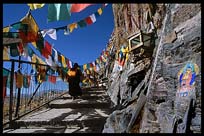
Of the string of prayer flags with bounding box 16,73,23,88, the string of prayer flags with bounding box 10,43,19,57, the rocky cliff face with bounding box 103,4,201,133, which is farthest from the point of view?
the string of prayer flags with bounding box 16,73,23,88

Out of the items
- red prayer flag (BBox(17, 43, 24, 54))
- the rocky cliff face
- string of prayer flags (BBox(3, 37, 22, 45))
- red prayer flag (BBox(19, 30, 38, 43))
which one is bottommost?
the rocky cliff face

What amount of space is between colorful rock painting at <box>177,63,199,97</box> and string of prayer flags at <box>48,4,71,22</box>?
7.84 ft

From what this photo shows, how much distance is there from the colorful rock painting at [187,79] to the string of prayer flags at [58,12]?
2389mm

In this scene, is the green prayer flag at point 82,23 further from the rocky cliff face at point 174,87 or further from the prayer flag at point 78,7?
the prayer flag at point 78,7

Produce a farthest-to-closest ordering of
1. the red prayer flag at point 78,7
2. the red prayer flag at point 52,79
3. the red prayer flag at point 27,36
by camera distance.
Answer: the red prayer flag at point 52,79, the red prayer flag at point 27,36, the red prayer flag at point 78,7

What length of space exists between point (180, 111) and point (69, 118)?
2908mm

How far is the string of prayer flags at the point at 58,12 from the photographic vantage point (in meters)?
4.57

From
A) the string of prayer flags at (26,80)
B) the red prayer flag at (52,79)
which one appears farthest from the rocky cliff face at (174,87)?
the red prayer flag at (52,79)

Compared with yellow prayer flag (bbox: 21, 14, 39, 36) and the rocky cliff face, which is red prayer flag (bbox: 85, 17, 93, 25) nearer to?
yellow prayer flag (bbox: 21, 14, 39, 36)

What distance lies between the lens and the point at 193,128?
12.2 feet

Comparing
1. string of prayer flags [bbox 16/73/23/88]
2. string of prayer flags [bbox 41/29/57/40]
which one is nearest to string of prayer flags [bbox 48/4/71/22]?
string of prayer flags [bbox 41/29/57/40]

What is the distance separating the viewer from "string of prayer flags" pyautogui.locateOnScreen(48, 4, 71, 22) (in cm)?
457

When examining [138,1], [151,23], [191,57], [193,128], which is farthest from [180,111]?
[151,23]

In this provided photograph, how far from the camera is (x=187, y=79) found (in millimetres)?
4160
